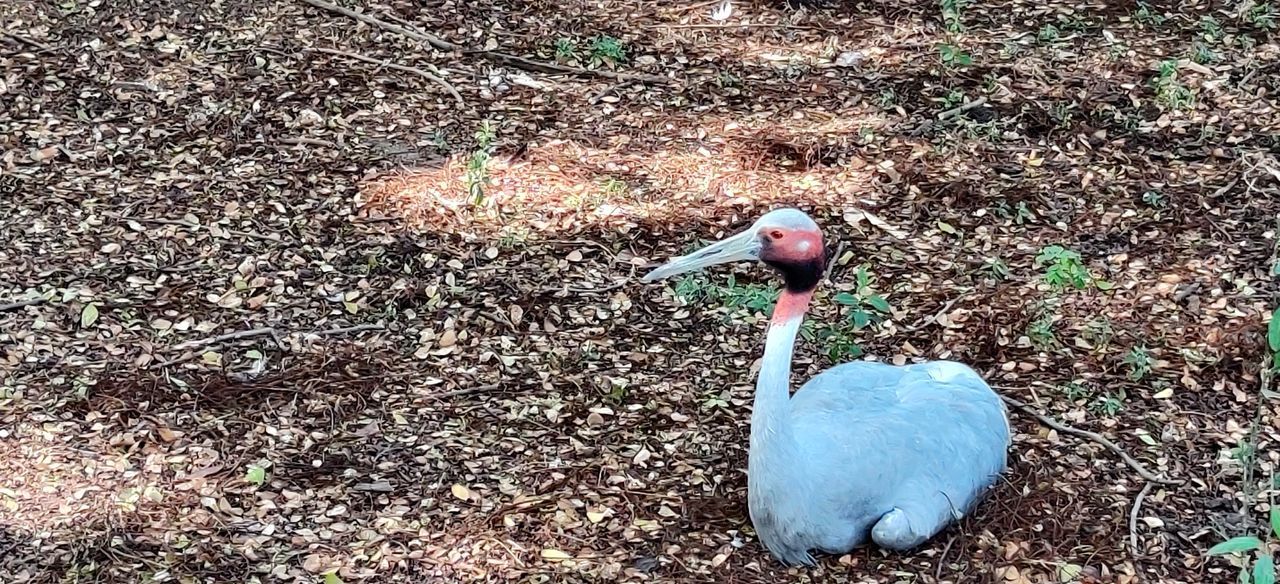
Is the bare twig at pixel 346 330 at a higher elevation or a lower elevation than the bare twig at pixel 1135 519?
lower

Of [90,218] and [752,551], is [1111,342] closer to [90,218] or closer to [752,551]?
[752,551]

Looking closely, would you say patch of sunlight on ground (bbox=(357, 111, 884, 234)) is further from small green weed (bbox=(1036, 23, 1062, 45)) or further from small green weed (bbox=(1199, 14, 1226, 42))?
small green weed (bbox=(1199, 14, 1226, 42))

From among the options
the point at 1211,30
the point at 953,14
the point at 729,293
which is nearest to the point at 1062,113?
the point at 953,14

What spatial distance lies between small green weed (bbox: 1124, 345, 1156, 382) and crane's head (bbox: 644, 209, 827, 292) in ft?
5.23

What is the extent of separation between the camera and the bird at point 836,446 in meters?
3.44

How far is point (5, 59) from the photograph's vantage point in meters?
6.42

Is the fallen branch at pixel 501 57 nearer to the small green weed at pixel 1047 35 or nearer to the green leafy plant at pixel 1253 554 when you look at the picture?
the small green weed at pixel 1047 35

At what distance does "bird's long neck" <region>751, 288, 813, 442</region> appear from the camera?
11.3ft

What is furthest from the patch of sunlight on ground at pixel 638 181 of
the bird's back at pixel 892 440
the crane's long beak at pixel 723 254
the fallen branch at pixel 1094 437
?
the crane's long beak at pixel 723 254

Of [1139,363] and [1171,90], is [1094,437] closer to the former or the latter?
[1139,363]

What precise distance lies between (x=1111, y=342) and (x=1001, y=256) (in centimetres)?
65

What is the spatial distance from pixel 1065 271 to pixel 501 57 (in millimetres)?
3003

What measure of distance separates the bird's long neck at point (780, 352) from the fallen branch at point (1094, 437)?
118 centimetres

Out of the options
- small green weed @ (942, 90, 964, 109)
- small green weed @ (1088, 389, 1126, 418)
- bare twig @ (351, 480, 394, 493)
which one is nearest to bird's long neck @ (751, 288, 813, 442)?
bare twig @ (351, 480, 394, 493)
